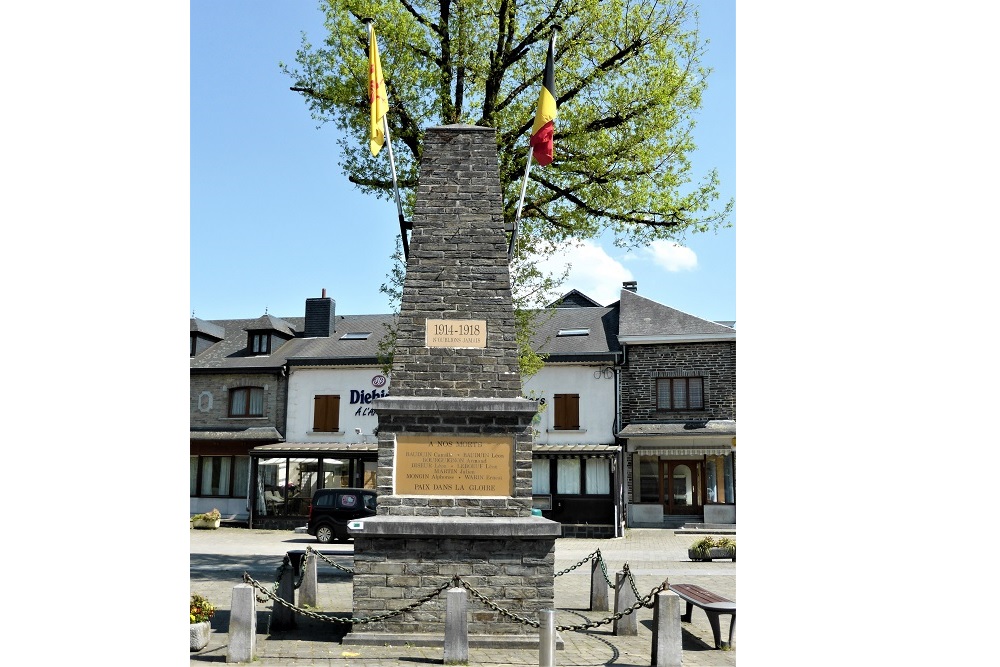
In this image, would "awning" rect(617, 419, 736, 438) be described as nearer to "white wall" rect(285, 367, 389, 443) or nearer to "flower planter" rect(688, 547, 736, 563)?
"flower planter" rect(688, 547, 736, 563)

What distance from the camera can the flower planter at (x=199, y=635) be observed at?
8641mm

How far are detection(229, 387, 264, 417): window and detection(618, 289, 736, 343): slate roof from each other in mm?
13281

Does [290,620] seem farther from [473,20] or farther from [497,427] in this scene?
[473,20]

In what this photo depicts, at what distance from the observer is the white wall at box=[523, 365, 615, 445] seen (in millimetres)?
29094

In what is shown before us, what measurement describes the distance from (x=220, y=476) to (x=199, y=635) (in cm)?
2345

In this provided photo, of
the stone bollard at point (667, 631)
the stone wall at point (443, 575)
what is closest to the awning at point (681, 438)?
the stone wall at point (443, 575)

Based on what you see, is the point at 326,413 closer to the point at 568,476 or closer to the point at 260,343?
the point at 260,343

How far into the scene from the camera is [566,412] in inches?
1158

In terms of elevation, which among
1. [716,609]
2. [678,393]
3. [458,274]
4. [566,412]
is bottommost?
[716,609]

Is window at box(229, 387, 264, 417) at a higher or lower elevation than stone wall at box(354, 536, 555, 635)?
higher

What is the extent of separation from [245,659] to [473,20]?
12.6 meters

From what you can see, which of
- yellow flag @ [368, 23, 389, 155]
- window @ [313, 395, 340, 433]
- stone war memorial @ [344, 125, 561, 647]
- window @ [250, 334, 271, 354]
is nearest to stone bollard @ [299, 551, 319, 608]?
stone war memorial @ [344, 125, 561, 647]

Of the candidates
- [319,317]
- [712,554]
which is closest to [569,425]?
[712,554]

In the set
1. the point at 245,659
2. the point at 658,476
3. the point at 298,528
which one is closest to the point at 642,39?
the point at 245,659
